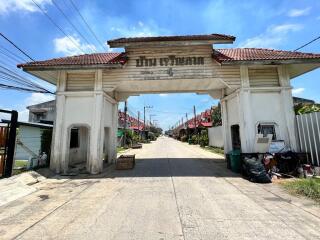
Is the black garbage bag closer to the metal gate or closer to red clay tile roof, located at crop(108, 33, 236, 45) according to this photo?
red clay tile roof, located at crop(108, 33, 236, 45)

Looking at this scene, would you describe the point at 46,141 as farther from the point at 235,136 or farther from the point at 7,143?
the point at 235,136

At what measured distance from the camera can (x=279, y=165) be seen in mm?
9805

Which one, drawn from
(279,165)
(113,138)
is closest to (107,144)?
(113,138)

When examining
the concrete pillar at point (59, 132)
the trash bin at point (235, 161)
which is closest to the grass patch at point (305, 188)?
the trash bin at point (235, 161)

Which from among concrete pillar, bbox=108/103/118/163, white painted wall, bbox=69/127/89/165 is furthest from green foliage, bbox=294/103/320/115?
white painted wall, bbox=69/127/89/165

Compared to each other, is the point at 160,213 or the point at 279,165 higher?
the point at 279,165

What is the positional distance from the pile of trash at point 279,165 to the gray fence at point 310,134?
1.23 ft

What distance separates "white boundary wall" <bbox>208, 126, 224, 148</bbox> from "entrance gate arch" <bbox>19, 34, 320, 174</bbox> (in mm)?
14642

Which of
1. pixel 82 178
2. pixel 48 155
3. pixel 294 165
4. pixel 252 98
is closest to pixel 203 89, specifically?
pixel 252 98

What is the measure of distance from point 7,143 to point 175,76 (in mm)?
8311

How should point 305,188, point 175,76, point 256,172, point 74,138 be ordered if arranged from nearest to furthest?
point 305,188
point 256,172
point 175,76
point 74,138

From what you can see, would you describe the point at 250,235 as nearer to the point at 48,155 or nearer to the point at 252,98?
the point at 252,98

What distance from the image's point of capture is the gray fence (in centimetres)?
944

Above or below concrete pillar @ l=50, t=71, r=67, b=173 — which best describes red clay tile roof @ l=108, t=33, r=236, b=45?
above
